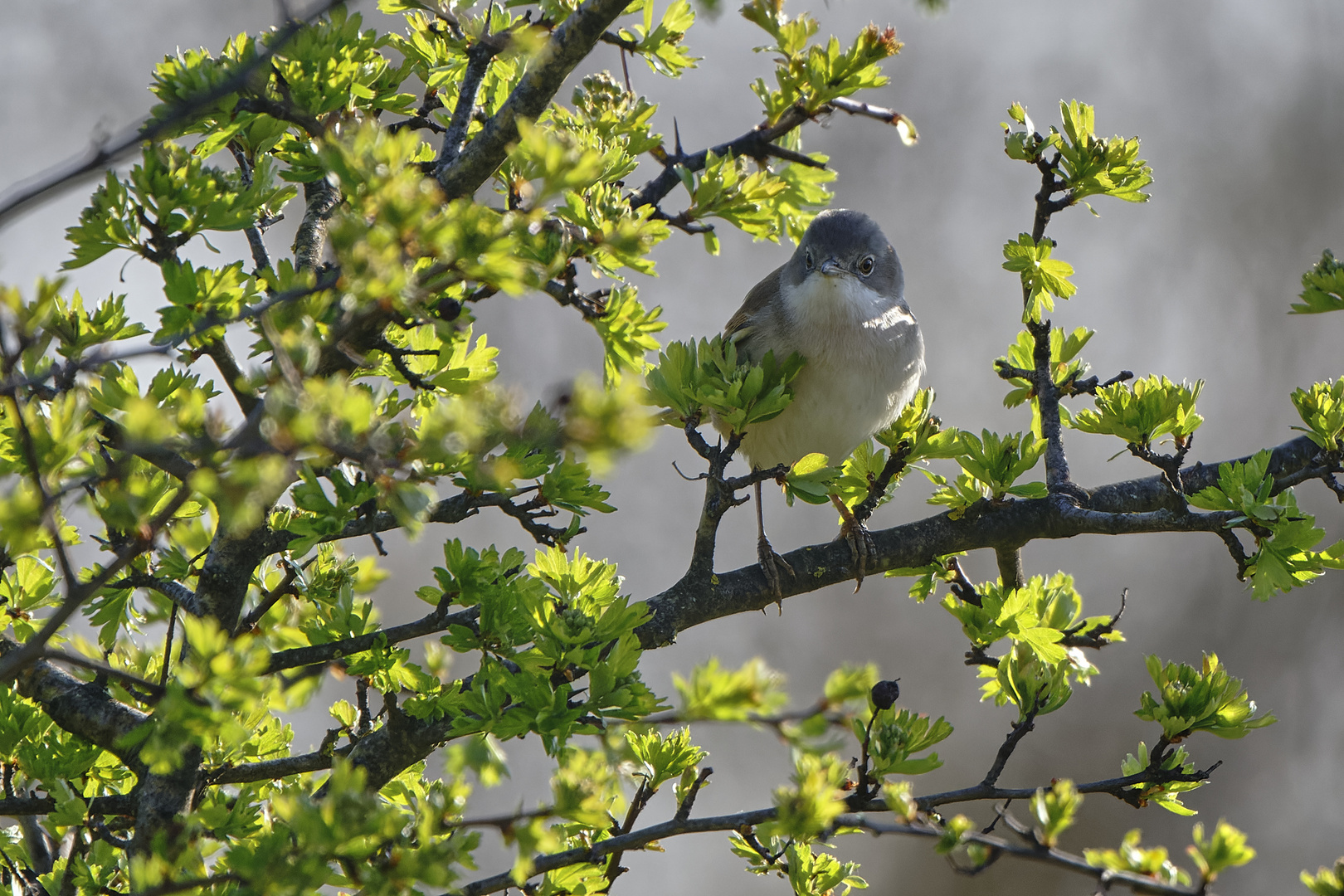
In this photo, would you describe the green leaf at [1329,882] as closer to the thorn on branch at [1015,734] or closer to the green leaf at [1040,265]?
the thorn on branch at [1015,734]

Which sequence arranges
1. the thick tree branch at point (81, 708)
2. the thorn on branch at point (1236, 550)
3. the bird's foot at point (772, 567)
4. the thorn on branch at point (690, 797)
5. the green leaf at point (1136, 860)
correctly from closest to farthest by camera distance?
the green leaf at point (1136, 860) < the thorn on branch at point (690, 797) < the thick tree branch at point (81, 708) < the thorn on branch at point (1236, 550) < the bird's foot at point (772, 567)

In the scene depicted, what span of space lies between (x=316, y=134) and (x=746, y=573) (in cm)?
113

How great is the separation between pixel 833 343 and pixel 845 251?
0.40 metres

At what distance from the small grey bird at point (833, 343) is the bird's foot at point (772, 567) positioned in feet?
0.84

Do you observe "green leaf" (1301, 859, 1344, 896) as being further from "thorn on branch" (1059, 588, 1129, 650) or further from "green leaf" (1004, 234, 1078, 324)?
"green leaf" (1004, 234, 1078, 324)

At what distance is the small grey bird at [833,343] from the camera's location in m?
2.64

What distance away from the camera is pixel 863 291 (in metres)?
2.85

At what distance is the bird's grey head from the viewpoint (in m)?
2.89

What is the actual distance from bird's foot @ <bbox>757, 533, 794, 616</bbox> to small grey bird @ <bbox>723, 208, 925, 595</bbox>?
10.0 inches

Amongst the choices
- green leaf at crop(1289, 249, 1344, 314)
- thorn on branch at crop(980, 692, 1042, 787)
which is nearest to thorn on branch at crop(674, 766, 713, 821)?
thorn on branch at crop(980, 692, 1042, 787)

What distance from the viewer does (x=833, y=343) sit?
8.71ft

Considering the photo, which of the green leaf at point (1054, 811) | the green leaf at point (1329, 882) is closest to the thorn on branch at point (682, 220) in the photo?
the green leaf at point (1054, 811)

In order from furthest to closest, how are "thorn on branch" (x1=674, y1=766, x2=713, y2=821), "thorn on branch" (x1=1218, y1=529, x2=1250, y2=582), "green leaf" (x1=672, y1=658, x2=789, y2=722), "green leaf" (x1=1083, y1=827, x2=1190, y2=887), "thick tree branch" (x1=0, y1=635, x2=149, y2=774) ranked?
"thorn on branch" (x1=1218, y1=529, x2=1250, y2=582) → "thick tree branch" (x1=0, y1=635, x2=149, y2=774) → "thorn on branch" (x1=674, y1=766, x2=713, y2=821) → "green leaf" (x1=1083, y1=827, x2=1190, y2=887) → "green leaf" (x1=672, y1=658, x2=789, y2=722)

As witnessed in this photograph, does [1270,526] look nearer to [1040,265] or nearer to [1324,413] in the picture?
[1324,413]
